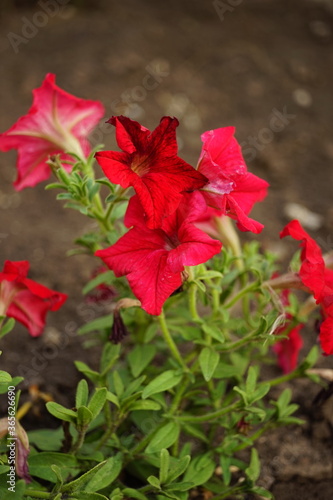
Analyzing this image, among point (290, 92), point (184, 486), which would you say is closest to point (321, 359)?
point (184, 486)

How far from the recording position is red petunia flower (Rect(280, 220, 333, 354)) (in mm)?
1307

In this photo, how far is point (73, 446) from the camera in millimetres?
1496

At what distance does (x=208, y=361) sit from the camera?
4.87 feet

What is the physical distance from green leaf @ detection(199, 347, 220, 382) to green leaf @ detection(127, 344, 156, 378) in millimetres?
201

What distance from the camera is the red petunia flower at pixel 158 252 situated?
1231 millimetres

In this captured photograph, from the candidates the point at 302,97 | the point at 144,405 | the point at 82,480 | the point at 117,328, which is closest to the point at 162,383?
the point at 144,405

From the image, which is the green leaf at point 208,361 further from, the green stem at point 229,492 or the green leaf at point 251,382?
the green stem at point 229,492

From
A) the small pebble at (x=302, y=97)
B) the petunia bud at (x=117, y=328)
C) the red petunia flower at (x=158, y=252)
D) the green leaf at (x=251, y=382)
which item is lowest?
the small pebble at (x=302, y=97)

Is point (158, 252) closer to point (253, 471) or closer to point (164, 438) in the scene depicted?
point (164, 438)

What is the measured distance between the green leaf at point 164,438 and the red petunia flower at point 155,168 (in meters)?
0.57

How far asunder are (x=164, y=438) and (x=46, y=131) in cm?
85

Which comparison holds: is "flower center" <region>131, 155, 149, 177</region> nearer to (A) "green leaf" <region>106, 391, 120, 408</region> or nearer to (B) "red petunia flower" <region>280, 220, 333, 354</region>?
(B) "red petunia flower" <region>280, 220, 333, 354</region>

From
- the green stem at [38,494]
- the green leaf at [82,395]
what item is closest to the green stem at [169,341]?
the green leaf at [82,395]

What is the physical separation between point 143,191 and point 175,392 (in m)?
0.66
